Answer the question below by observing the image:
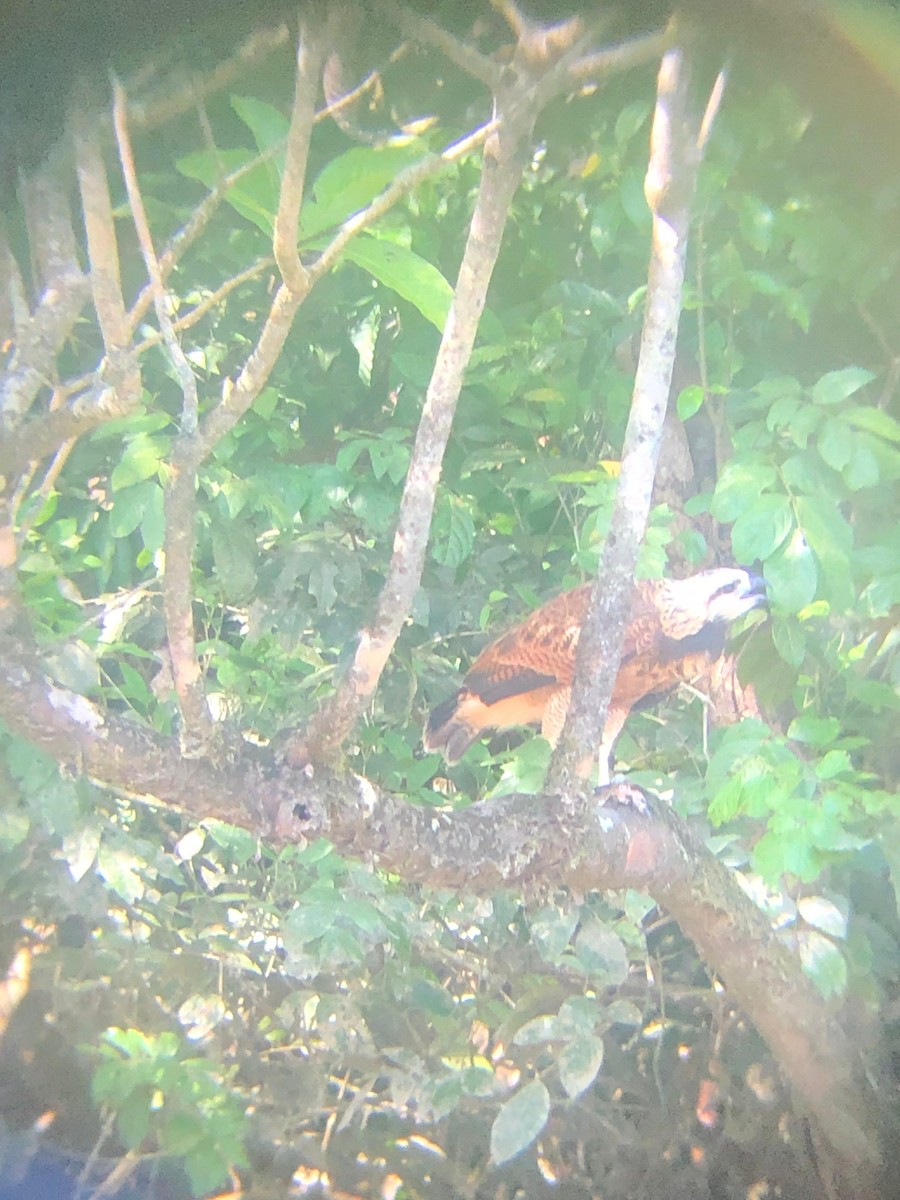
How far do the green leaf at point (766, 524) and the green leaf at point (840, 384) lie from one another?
0.09m

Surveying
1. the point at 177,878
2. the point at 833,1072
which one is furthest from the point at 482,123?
the point at 833,1072

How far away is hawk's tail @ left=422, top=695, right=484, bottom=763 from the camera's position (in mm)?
813

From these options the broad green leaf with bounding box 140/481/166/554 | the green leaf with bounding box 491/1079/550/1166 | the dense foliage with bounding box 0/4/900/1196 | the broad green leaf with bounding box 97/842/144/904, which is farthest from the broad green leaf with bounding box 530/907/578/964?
→ the broad green leaf with bounding box 140/481/166/554

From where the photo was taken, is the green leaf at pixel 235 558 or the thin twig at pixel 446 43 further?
the green leaf at pixel 235 558

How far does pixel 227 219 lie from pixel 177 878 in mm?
584

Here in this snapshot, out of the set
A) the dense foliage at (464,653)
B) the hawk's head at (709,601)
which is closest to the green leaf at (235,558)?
the dense foliage at (464,653)

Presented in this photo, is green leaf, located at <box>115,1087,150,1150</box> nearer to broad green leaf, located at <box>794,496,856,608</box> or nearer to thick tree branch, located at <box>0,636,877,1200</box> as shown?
thick tree branch, located at <box>0,636,877,1200</box>

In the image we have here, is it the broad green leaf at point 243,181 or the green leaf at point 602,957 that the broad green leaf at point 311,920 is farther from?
the broad green leaf at point 243,181

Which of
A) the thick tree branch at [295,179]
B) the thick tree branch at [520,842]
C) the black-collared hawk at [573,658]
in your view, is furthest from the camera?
the black-collared hawk at [573,658]

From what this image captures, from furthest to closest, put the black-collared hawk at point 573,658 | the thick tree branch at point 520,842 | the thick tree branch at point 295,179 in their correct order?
the black-collared hawk at point 573,658
the thick tree branch at point 520,842
the thick tree branch at point 295,179

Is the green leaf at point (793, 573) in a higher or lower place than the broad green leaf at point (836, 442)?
lower

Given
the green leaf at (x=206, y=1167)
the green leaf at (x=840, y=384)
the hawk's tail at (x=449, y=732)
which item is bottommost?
the green leaf at (x=206, y=1167)

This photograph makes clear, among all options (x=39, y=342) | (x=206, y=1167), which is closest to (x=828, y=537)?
(x=39, y=342)

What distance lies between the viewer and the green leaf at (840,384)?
0.70m
